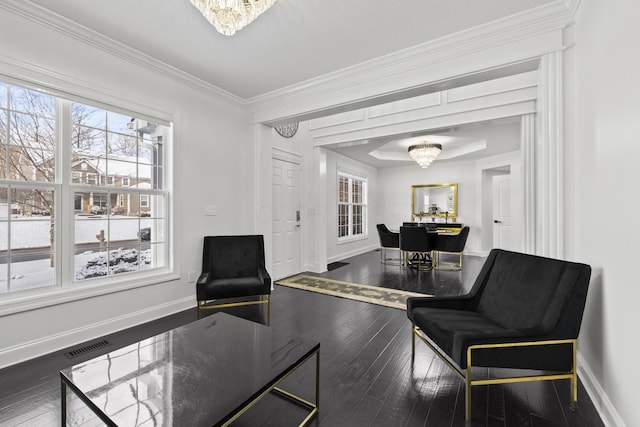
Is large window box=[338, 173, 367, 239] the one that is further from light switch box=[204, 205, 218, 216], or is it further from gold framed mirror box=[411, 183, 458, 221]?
light switch box=[204, 205, 218, 216]

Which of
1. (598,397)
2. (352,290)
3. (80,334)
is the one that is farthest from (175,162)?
(598,397)

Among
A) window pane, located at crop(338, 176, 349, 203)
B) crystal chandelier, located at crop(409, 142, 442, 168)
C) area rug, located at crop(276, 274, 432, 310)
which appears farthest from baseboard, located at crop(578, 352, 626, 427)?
window pane, located at crop(338, 176, 349, 203)

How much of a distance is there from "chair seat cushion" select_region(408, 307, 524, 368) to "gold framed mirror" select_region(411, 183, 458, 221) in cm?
600

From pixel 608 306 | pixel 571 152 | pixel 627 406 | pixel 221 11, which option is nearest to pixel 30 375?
pixel 221 11

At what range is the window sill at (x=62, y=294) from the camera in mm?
2178

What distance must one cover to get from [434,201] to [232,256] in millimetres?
6284

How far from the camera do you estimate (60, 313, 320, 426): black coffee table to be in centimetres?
113

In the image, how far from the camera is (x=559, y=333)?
1630mm

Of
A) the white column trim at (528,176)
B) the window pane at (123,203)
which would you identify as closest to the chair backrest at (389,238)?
the white column trim at (528,176)

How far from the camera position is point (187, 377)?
4.48ft

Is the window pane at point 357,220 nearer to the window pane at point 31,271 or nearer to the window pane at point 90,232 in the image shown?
the window pane at point 90,232

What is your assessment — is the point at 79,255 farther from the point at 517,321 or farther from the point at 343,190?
the point at 343,190

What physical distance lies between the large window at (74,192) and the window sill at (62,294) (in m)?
0.07

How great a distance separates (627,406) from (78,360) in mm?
3530
